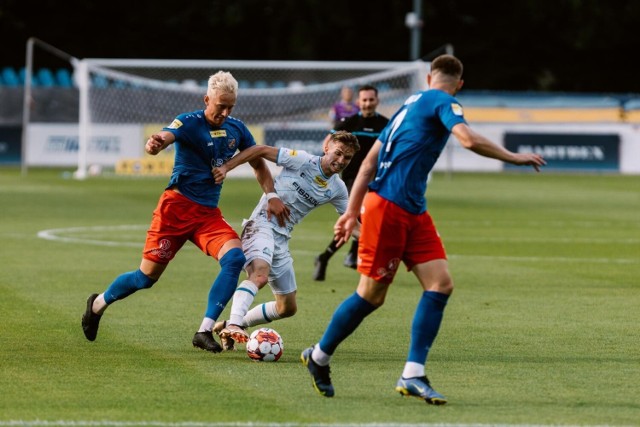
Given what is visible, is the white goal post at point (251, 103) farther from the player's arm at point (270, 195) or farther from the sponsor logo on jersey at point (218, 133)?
the sponsor logo on jersey at point (218, 133)

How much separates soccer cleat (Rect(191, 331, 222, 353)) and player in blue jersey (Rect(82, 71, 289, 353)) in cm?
3

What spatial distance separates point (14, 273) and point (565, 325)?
592 centimetres

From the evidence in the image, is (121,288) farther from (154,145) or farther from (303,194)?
(303,194)

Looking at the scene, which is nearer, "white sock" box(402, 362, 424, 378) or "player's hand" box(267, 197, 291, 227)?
"white sock" box(402, 362, 424, 378)

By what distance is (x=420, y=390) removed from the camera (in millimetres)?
7551

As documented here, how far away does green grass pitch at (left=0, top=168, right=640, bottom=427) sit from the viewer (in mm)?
7352

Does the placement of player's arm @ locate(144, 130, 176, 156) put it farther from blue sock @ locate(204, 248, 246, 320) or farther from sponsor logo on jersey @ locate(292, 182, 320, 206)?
sponsor logo on jersey @ locate(292, 182, 320, 206)

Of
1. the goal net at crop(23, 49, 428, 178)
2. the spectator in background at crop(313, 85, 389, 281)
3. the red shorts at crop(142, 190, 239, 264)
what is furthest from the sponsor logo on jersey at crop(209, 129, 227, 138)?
the goal net at crop(23, 49, 428, 178)

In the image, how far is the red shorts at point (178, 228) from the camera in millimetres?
9500

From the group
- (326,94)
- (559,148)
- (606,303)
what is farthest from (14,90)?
(606,303)

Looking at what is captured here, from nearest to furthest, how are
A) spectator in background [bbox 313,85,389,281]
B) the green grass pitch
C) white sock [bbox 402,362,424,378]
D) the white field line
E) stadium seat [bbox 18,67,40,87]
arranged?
1. the green grass pitch
2. white sock [bbox 402,362,424,378]
3. spectator in background [bbox 313,85,389,281]
4. the white field line
5. stadium seat [bbox 18,67,40,87]

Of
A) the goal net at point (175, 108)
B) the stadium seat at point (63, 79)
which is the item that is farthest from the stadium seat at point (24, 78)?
the goal net at point (175, 108)

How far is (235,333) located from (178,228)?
0.88 metres

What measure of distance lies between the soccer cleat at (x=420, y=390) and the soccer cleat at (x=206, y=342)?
1.91 meters
